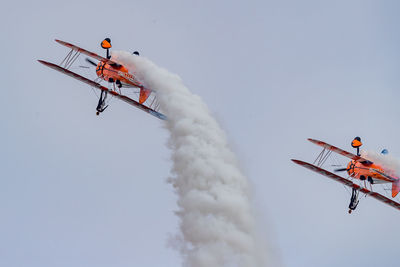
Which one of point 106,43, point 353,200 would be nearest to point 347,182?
point 353,200

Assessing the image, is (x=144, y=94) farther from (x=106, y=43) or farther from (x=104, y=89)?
(x=106, y=43)

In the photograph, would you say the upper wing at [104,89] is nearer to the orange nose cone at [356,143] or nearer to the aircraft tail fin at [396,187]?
the orange nose cone at [356,143]

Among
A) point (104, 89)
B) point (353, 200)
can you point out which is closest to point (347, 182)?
point (353, 200)

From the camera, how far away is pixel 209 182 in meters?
98.2

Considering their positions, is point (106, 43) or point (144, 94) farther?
point (144, 94)

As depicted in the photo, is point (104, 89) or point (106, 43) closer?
point (104, 89)

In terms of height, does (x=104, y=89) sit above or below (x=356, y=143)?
below

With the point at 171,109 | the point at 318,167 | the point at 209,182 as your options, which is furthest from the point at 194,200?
the point at 318,167

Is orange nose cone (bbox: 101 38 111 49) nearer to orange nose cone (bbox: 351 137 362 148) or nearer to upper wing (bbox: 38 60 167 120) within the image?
upper wing (bbox: 38 60 167 120)

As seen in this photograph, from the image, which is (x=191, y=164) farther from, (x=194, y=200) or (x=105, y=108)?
(x=105, y=108)

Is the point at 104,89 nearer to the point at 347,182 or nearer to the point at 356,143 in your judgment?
the point at 347,182

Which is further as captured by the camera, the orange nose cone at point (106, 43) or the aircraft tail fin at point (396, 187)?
the aircraft tail fin at point (396, 187)

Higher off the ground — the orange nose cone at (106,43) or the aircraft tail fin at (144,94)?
the orange nose cone at (106,43)

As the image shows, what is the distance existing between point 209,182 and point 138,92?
14962 mm
